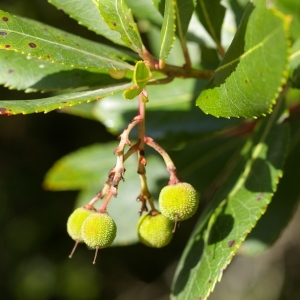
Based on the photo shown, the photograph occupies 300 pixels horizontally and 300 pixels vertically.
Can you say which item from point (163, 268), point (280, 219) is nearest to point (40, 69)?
point (280, 219)

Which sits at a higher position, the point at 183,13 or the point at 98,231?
the point at 183,13

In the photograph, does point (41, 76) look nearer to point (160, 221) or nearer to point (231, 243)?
point (160, 221)

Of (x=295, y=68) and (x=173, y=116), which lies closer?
(x=295, y=68)

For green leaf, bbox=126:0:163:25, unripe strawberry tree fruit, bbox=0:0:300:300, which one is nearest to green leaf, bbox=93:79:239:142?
unripe strawberry tree fruit, bbox=0:0:300:300

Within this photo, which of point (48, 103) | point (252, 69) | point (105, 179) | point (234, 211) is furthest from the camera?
point (105, 179)

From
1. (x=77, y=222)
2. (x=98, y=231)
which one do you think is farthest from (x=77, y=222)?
(x=98, y=231)

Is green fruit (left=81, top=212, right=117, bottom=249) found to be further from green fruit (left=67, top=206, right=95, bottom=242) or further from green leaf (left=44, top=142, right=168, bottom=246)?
green leaf (left=44, top=142, right=168, bottom=246)
